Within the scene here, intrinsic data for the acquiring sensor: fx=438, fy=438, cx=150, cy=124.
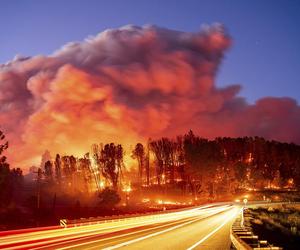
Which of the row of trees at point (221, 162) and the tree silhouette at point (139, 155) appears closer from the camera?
the row of trees at point (221, 162)

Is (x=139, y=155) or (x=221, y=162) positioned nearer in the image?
(x=221, y=162)

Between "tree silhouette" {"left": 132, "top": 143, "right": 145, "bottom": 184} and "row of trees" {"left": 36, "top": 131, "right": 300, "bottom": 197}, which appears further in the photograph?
"tree silhouette" {"left": 132, "top": 143, "right": 145, "bottom": 184}

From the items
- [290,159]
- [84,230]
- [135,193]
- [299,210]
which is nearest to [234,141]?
[290,159]

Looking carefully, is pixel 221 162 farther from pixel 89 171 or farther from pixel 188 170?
pixel 89 171

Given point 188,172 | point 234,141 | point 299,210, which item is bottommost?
point 299,210

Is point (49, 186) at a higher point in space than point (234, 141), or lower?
lower

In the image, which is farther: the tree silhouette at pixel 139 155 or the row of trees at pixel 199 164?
the tree silhouette at pixel 139 155

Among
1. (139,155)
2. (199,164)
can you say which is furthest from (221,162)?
(139,155)

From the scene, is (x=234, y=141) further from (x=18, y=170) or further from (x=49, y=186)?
(x=18, y=170)

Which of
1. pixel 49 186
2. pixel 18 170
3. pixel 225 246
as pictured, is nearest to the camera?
pixel 225 246

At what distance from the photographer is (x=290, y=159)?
495ft

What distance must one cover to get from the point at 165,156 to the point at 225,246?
124m

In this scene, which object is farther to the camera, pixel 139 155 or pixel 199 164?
pixel 139 155

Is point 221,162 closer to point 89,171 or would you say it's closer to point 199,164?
point 199,164
